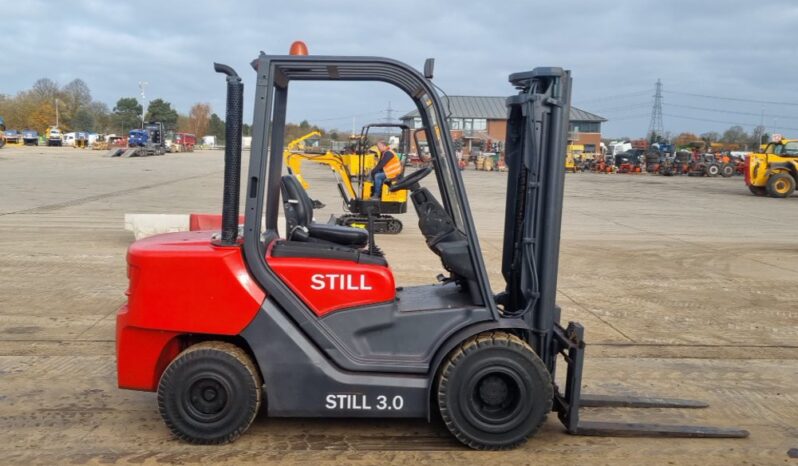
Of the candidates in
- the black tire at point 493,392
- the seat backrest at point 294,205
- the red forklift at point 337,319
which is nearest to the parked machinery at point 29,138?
the seat backrest at point 294,205

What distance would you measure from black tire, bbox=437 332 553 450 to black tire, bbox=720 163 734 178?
50677mm

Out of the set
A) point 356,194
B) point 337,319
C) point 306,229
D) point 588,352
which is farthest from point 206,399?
point 356,194

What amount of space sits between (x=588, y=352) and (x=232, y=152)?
13.0ft

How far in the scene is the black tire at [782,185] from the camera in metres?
28.8

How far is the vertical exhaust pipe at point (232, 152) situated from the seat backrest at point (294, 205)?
17.3 inches

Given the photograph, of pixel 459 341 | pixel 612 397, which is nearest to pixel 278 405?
pixel 459 341

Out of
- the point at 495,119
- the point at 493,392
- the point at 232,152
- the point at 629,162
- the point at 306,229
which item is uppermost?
the point at 495,119

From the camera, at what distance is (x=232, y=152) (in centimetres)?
407

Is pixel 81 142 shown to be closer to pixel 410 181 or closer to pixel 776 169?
pixel 776 169

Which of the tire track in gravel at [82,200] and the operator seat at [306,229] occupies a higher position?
the operator seat at [306,229]

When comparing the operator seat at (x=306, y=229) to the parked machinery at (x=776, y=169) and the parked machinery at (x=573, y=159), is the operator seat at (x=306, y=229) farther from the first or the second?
the parked machinery at (x=573, y=159)

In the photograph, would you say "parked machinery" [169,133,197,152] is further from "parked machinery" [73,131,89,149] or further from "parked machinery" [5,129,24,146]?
"parked machinery" [5,129,24,146]

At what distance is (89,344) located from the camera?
625 centimetres

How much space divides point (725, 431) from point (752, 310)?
4.39 meters
